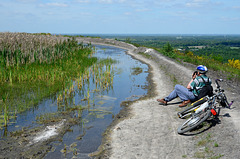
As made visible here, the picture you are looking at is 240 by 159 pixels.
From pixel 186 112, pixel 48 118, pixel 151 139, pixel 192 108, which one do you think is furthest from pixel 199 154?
pixel 48 118

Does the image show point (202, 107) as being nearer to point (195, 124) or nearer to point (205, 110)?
point (205, 110)

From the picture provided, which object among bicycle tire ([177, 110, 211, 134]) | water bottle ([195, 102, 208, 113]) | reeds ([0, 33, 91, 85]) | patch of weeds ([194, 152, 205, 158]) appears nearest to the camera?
patch of weeds ([194, 152, 205, 158])

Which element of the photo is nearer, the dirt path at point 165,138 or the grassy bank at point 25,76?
the dirt path at point 165,138

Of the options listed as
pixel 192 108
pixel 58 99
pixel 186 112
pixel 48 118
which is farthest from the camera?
pixel 58 99

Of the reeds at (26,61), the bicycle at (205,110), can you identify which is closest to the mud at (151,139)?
the bicycle at (205,110)

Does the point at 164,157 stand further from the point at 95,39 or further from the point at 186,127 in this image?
the point at 95,39

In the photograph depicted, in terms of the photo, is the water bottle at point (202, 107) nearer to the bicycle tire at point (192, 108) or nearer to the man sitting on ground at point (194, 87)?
the bicycle tire at point (192, 108)

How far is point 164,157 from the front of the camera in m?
6.49

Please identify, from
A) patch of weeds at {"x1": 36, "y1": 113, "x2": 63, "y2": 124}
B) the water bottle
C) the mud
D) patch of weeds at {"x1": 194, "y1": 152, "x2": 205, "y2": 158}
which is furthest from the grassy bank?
the water bottle

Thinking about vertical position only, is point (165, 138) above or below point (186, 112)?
below

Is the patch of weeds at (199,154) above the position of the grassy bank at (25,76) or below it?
below

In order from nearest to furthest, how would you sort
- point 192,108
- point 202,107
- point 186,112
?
1. point 202,107
2. point 192,108
3. point 186,112

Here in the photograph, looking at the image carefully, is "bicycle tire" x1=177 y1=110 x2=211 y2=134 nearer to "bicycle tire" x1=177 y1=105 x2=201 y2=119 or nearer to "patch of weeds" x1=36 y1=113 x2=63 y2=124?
"bicycle tire" x1=177 y1=105 x2=201 y2=119

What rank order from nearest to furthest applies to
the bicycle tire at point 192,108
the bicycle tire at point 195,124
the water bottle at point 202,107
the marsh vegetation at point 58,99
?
the bicycle tire at point 195,124 → the water bottle at point 202,107 → the marsh vegetation at point 58,99 → the bicycle tire at point 192,108
